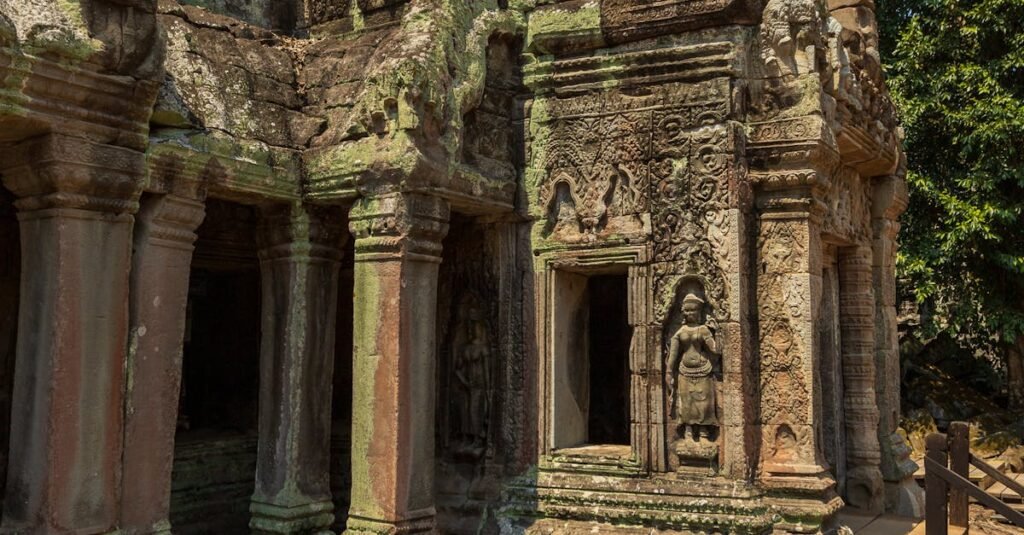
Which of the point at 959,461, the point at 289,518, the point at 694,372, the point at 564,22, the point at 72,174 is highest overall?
the point at 564,22

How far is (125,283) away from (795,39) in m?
5.14

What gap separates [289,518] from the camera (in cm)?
709

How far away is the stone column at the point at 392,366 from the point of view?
6719mm

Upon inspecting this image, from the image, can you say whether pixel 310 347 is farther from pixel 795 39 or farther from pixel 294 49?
pixel 795 39

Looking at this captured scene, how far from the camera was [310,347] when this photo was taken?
732 cm

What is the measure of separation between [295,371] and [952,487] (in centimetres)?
491

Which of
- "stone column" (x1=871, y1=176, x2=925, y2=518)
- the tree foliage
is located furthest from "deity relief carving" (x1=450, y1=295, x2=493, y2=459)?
the tree foliage

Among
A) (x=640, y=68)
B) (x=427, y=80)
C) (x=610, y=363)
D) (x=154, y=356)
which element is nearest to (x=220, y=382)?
(x=154, y=356)

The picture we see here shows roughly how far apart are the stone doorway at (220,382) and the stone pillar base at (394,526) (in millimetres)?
2360

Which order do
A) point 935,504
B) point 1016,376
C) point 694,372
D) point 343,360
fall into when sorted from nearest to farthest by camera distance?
point 935,504
point 694,372
point 343,360
point 1016,376

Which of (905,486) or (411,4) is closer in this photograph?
(411,4)

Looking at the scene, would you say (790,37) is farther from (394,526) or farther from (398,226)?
(394,526)

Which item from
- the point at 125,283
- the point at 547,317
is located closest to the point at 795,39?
the point at 547,317

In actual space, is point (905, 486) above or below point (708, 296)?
below
